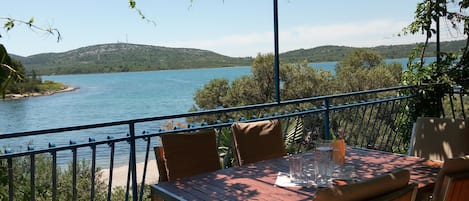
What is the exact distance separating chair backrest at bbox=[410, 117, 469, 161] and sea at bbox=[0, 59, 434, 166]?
701 inches

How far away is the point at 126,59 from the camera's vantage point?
16844 mm

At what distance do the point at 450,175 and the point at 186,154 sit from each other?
1.43 meters

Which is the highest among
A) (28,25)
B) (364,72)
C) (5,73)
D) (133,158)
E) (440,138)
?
(28,25)

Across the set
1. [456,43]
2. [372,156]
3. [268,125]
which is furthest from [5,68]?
[456,43]

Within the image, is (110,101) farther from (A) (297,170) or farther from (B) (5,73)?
(A) (297,170)

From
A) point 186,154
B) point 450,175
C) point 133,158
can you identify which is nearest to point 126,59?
point 133,158

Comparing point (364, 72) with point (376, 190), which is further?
point (364, 72)

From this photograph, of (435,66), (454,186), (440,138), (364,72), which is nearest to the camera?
(454,186)

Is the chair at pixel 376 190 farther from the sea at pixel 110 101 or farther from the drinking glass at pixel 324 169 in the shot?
the sea at pixel 110 101

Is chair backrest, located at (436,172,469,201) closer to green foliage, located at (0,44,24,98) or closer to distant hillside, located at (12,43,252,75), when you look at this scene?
green foliage, located at (0,44,24,98)

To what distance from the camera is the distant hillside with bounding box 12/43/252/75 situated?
14632mm

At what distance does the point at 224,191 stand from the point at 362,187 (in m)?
0.84

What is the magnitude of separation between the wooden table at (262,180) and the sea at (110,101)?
719 inches

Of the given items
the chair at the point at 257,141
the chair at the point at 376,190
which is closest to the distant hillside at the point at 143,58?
the chair at the point at 257,141
